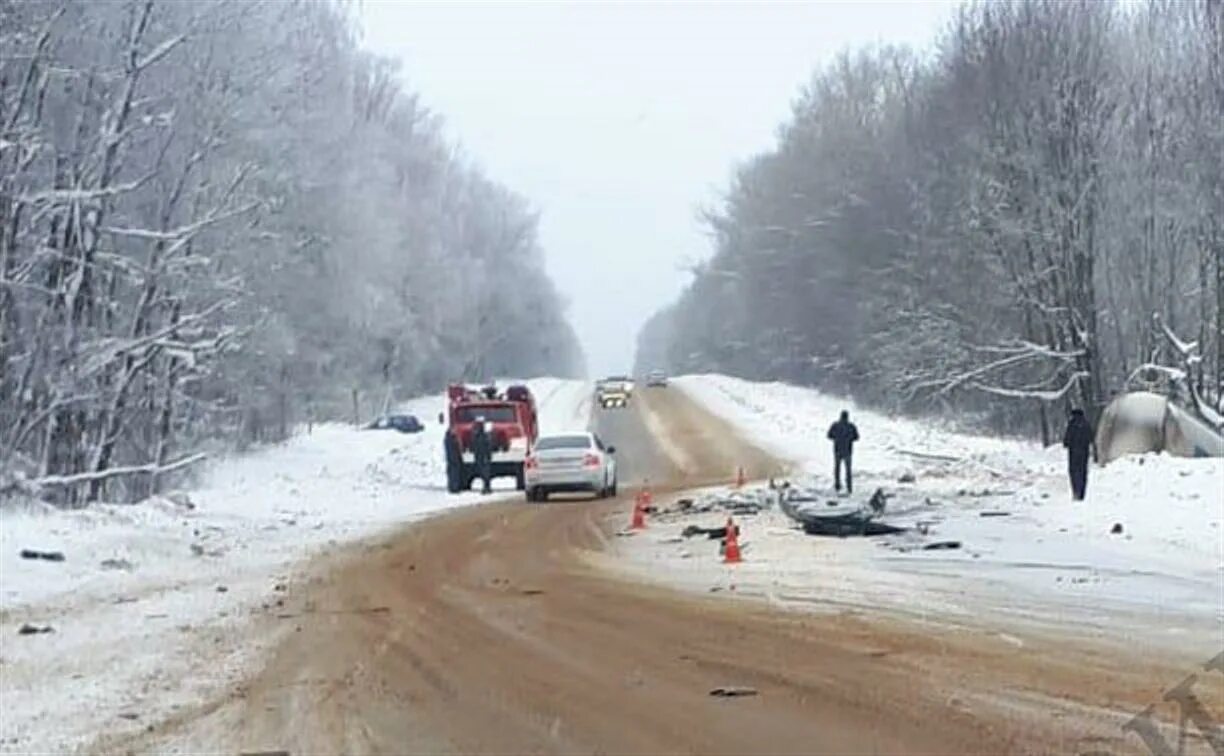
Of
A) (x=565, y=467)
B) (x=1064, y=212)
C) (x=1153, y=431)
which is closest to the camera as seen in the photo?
(x=1153, y=431)

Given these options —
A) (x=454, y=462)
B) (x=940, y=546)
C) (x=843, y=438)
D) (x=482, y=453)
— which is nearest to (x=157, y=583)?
(x=940, y=546)

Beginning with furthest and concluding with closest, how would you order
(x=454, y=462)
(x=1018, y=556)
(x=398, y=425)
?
1. (x=398, y=425)
2. (x=454, y=462)
3. (x=1018, y=556)

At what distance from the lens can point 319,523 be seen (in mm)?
34656

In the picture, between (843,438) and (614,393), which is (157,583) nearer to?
(843,438)

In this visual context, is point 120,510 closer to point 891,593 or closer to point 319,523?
point 319,523

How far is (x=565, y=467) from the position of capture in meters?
40.4

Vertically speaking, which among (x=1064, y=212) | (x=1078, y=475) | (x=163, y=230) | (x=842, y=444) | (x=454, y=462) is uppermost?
(x=1064, y=212)

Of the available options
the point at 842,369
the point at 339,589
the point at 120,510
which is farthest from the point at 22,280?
the point at 842,369

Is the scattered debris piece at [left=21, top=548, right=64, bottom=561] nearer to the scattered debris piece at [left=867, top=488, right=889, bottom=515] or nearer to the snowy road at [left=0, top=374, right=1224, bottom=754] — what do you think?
the snowy road at [left=0, top=374, right=1224, bottom=754]

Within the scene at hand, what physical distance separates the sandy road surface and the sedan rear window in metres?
21.3

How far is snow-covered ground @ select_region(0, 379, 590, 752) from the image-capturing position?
12.0m

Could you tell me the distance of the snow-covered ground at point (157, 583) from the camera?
39.5 ft

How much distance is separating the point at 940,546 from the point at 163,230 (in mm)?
20131

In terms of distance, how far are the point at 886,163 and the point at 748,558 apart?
215 feet
